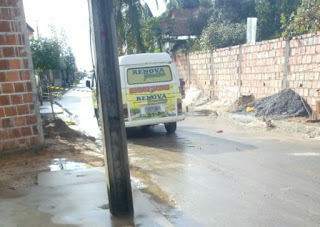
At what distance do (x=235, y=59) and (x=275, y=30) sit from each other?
10447 mm

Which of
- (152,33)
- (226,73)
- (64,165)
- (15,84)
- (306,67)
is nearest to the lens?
(64,165)

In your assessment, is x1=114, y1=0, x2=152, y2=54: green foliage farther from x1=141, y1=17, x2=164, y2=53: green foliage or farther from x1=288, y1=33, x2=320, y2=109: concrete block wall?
x1=288, y1=33, x2=320, y2=109: concrete block wall

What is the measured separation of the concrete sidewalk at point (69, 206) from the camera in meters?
3.48

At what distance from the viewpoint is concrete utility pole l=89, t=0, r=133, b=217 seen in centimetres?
308

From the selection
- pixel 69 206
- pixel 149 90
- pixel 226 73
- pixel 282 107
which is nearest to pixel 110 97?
pixel 69 206

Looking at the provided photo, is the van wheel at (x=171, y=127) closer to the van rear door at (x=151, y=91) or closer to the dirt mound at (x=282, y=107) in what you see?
the van rear door at (x=151, y=91)

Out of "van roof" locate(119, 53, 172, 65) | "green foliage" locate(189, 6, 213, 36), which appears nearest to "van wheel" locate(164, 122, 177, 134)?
"van roof" locate(119, 53, 172, 65)

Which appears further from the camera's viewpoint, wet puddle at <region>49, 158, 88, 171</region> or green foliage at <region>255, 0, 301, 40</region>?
green foliage at <region>255, 0, 301, 40</region>

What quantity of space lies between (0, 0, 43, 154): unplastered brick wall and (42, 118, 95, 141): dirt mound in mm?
1893

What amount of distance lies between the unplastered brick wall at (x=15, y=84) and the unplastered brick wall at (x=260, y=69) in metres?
7.94

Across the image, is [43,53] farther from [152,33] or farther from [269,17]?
[269,17]

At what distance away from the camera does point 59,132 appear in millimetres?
8625

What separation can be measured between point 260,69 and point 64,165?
9.21m

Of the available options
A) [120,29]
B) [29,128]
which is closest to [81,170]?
[29,128]
